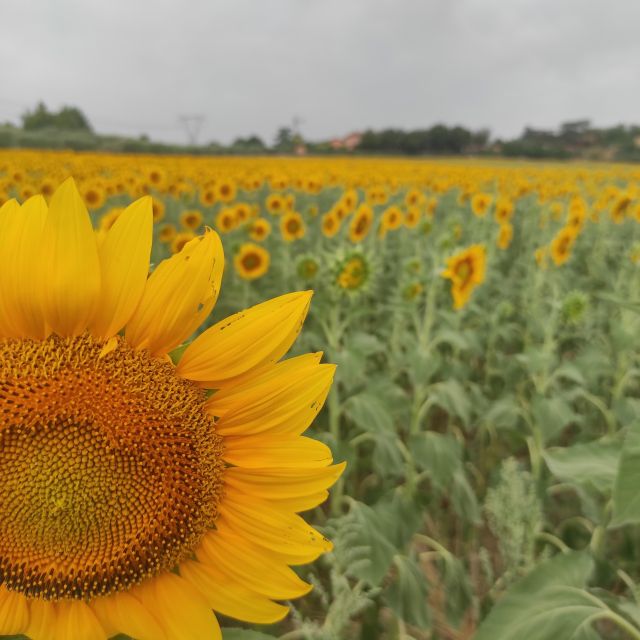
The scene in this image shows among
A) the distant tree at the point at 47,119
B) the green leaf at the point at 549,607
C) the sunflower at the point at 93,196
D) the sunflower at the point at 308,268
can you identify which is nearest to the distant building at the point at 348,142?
the distant tree at the point at 47,119

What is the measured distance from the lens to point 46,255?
1.96ft

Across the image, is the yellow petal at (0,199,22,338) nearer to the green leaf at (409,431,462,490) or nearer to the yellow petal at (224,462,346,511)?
the yellow petal at (224,462,346,511)

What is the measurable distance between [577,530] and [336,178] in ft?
31.7

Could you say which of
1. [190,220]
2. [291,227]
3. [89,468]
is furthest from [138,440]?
[190,220]

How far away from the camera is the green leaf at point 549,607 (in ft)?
3.74

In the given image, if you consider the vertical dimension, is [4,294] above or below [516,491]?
above

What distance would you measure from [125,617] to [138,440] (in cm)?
19

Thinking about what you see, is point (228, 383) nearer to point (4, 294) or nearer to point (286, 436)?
point (286, 436)

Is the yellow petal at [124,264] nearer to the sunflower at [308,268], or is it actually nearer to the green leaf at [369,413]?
the green leaf at [369,413]

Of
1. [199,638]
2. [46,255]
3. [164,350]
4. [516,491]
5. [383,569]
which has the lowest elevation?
[383,569]

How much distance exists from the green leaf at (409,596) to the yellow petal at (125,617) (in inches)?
65.0

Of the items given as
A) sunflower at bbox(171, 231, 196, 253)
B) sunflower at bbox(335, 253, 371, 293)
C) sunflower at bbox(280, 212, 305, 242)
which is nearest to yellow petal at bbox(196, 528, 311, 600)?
sunflower at bbox(171, 231, 196, 253)

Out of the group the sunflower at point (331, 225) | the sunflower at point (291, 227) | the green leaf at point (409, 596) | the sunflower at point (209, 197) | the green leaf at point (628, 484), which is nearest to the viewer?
the green leaf at point (628, 484)


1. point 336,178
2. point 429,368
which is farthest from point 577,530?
point 336,178
